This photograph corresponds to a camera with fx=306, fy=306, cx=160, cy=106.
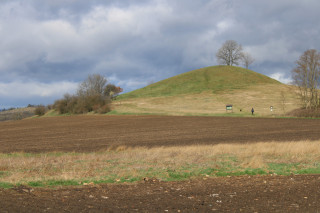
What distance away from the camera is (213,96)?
10088cm

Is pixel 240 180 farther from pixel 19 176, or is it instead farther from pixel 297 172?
pixel 19 176

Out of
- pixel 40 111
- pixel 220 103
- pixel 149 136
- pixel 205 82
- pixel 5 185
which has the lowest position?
pixel 149 136

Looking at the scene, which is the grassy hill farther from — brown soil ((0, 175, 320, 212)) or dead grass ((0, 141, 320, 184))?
brown soil ((0, 175, 320, 212))

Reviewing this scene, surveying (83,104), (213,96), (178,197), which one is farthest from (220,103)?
(178,197)

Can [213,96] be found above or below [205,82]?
below

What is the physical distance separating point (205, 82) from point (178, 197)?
122 meters

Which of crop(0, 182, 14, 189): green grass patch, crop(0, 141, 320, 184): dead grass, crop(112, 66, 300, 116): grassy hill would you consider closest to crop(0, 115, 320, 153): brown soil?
crop(0, 141, 320, 184): dead grass

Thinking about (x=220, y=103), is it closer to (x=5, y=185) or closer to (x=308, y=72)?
(x=308, y=72)

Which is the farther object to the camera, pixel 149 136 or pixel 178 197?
pixel 149 136

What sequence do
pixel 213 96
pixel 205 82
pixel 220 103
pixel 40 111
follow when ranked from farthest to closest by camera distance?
pixel 205 82
pixel 213 96
pixel 40 111
pixel 220 103

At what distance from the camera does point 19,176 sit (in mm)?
11734

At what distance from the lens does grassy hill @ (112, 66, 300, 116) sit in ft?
257

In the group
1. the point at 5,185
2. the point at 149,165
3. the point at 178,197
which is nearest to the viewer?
the point at 178,197

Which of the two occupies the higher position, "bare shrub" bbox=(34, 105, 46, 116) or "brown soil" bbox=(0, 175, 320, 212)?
"bare shrub" bbox=(34, 105, 46, 116)
